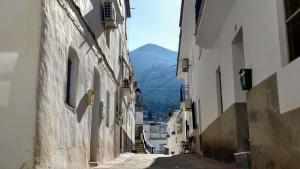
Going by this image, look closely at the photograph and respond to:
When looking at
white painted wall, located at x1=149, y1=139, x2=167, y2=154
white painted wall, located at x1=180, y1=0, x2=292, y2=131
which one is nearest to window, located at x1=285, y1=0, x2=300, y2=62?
white painted wall, located at x1=180, y1=0, x2=292, y2=131

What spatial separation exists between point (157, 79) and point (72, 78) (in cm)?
8299

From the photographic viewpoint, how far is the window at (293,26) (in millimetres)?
5473

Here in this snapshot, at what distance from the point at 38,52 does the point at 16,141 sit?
1330 millimetres

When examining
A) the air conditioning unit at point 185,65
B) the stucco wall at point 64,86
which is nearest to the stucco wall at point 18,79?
the stucco wall at point 64,86

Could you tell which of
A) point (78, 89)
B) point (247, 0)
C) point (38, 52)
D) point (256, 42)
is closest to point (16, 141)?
point (38, 52)

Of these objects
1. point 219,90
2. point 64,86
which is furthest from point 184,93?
point 64,86

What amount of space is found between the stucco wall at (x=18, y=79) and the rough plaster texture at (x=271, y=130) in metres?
3.52

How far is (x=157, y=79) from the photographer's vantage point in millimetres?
91438

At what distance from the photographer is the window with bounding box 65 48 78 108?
833 cm

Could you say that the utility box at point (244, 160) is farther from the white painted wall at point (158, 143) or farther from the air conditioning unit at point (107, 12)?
the white painted wall at point (158, 143)

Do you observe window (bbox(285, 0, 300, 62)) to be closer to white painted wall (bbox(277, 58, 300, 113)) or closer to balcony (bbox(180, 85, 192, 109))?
white painted wall (bbox(277, 58, 300, 113))

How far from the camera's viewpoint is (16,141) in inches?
228

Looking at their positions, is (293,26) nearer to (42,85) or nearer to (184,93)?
(42,85)

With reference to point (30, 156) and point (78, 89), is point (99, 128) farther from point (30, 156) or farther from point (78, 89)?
point (30, 156)
